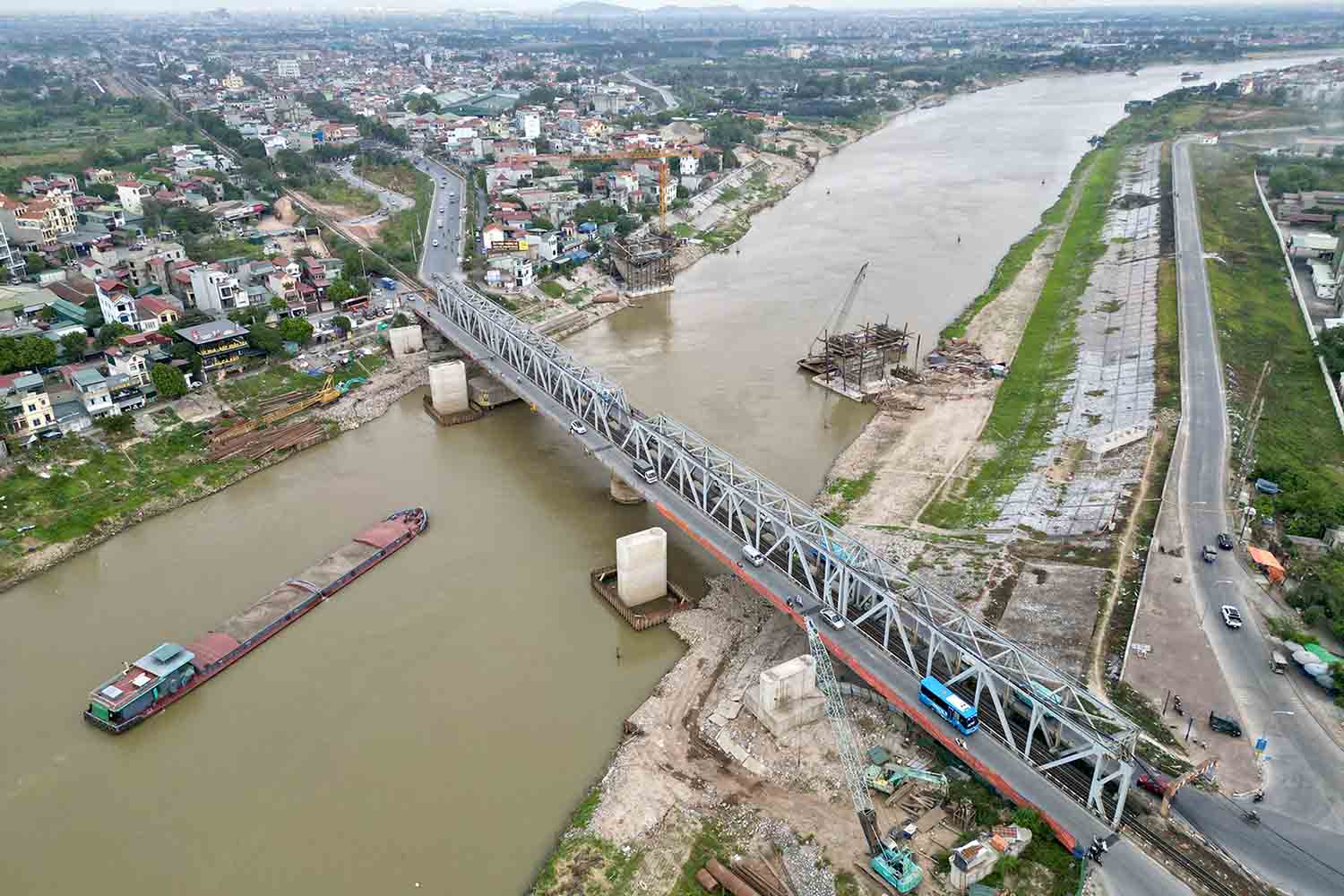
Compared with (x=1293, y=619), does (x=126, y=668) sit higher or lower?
lower

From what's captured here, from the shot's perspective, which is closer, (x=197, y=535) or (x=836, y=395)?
(x=197, y=535)

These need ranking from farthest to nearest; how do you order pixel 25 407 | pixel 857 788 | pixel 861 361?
pixel 861 361 → pixel 25 407 → pixel 857 788

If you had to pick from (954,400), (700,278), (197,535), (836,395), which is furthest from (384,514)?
(700,278)

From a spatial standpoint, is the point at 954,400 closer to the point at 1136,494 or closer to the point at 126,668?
the point at 1136,494

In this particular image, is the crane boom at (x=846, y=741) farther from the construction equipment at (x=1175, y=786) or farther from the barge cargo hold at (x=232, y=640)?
Answer: the barge cargo hold at (x=232, y=640)

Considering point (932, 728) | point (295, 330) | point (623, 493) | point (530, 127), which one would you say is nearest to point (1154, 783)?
point (932, 728)

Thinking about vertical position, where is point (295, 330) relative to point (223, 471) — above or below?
above

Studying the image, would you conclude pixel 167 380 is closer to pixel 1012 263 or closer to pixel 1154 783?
pixel 1154 783
